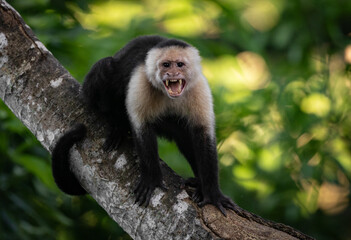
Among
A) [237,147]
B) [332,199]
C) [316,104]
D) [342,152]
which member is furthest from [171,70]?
[332,199]

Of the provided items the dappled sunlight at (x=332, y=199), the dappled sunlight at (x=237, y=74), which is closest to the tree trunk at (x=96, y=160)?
the dappled sunlight at (x=237, y=74)

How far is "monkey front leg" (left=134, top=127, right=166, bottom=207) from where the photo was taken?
8.26 feet

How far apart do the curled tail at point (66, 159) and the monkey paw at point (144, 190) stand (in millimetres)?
460

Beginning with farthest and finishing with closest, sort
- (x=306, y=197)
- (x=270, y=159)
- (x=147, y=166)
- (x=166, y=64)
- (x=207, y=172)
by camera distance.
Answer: (x=270, y=159) → (x=306, y=197) → (x=166, y=64) → (x=207, y=172) → (x=147, y=166)

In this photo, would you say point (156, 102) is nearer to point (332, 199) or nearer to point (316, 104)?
point (316, 104)

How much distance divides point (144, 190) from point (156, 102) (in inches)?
36.6

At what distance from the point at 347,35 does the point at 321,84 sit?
1.05 m

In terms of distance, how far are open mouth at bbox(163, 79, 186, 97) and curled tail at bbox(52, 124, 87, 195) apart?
2.33ft

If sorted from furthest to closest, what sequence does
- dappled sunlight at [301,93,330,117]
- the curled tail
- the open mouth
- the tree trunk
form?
dappled sunlight at [301,93,330,117]
the open mouth
the curled tail
the tree trunk

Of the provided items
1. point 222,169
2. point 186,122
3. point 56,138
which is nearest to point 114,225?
point 222,169

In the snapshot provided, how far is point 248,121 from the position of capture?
467cm

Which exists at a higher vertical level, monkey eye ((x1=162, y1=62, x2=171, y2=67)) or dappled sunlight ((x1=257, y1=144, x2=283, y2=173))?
dappled sunlight ((x1=257, y1=144, x2=283, y2=173))

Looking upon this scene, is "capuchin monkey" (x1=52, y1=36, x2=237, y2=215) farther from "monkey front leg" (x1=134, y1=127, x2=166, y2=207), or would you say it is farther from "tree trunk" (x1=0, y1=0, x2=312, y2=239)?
"tree trunk" (x1=0, y1=0, x2=312, y2=239)

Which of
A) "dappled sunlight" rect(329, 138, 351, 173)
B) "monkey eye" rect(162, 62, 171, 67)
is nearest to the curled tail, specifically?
"monkey eye" rect(162, 62, 171, 67)
